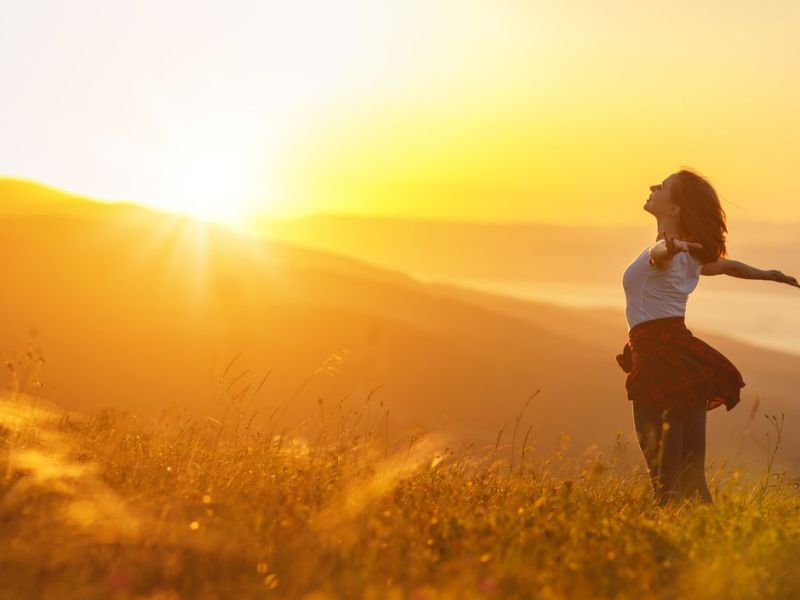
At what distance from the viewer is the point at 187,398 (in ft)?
130

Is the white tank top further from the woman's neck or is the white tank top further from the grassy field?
the grassy field

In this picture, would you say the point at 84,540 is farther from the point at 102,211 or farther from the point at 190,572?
the point at 102,211

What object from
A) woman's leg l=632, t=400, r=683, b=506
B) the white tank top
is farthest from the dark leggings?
the white tank top

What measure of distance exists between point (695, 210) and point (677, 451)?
1.60 metres

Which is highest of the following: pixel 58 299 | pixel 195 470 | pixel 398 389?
pixel 195 470

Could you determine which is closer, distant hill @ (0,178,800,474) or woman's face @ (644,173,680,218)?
woman's face @ (644,173,680,218)

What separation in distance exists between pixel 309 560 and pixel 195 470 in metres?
1.51

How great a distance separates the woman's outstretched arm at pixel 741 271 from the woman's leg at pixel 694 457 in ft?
3.08

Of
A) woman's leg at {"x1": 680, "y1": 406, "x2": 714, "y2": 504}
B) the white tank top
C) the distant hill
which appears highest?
the white tank top

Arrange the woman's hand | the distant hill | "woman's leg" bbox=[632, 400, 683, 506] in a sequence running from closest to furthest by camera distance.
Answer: "woman's leg" bbox=[632, 400, 683, 506] < the woman's hand < the distant hill

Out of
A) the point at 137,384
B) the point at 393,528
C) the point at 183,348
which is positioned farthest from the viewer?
the point at 183,348

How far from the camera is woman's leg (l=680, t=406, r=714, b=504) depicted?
5844 millimetres

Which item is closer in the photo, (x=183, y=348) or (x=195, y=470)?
(x=195, y=470)

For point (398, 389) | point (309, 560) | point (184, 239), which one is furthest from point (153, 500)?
point (184, 239)
